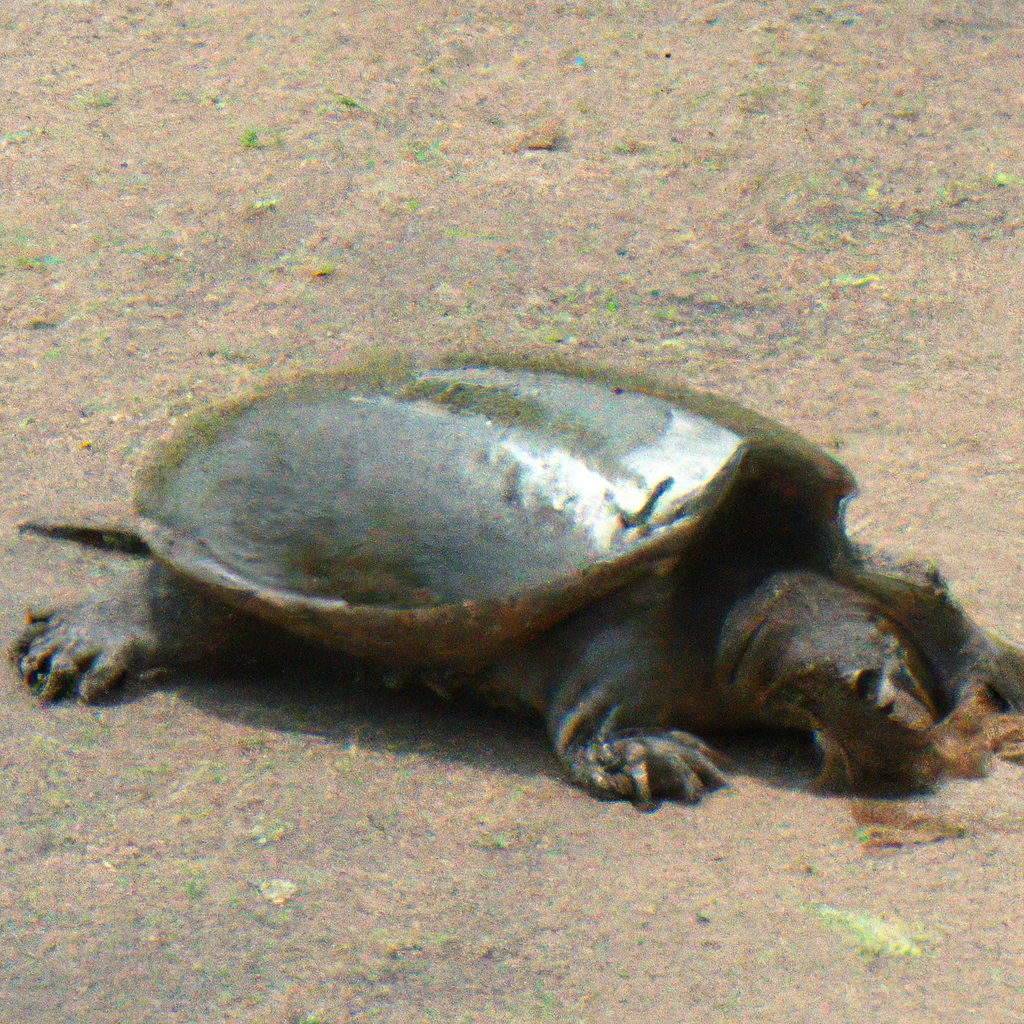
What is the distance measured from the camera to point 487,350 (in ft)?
13.1

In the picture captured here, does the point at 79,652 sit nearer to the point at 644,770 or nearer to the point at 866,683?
the point at 644,770

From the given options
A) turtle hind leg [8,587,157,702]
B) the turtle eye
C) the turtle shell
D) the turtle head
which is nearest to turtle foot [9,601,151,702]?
turtle hind leg [8,587,157,702]

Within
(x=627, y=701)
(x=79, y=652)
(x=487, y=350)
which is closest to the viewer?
(x=627, y=701)

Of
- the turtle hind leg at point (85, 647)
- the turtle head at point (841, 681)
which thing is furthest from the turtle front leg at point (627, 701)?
the turtle hind leg at point (85, 647)

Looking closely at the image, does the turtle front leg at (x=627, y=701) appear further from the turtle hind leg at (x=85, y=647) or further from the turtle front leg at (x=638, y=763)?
the turtle hind leg at (x=85, y=647)

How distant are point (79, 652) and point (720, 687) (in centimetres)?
129

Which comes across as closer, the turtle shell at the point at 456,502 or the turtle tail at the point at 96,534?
the turtle shell at the point at 456,502

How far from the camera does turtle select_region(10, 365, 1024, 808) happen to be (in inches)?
103

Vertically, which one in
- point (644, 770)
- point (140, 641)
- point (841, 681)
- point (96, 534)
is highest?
point (841, 681)

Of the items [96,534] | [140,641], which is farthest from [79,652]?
[96,534]

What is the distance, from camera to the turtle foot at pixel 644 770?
2.60 metres

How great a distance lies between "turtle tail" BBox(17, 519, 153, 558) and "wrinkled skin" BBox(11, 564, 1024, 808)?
Result: 0.63 meters

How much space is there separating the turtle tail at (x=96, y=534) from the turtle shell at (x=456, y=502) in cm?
47

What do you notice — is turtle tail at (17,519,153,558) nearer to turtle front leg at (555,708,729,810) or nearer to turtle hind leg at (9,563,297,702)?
turtle hind leg at (9,563,297,702)
